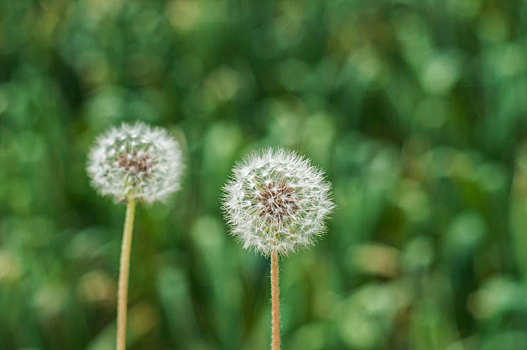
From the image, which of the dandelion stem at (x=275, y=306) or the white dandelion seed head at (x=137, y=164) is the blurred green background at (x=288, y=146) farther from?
the dandelion stem at (x=275, y=306)

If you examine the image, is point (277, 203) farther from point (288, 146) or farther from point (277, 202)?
point (288, 146)

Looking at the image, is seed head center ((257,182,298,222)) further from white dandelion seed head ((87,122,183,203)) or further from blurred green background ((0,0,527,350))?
blurred green background ((0,0,527,350))

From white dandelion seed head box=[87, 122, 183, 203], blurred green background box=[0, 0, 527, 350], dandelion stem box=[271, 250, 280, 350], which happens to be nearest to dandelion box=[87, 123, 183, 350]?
white dandelion seed head box=[87, 122, 183, 203]

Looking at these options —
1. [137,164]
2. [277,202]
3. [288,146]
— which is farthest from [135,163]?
[288,146]

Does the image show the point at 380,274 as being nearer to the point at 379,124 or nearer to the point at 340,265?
the point at 340,265

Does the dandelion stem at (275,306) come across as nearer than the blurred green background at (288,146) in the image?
Yes

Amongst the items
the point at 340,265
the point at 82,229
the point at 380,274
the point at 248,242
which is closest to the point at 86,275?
the point at 82,229

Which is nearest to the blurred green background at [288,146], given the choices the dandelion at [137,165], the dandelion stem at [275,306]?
the dandelion at [137,165]
